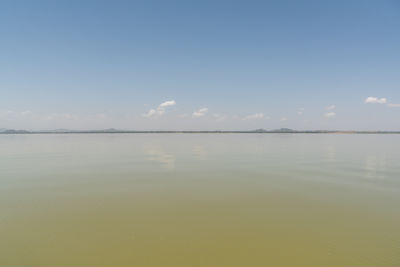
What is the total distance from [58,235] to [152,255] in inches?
121

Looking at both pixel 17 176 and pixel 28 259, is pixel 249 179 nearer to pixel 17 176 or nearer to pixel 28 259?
pixel 28 259

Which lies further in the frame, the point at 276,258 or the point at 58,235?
the point at 58,235

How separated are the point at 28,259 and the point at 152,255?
2.94 meters

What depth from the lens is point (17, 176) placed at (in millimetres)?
13664

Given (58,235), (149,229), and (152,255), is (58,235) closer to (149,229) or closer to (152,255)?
(149,229)

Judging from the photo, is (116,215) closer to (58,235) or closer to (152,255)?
(58,235)

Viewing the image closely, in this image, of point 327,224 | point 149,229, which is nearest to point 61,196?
point 149,229

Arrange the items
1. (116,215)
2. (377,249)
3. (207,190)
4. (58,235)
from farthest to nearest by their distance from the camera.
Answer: (207,190) < (116,215) < (58,235) < (377,249)

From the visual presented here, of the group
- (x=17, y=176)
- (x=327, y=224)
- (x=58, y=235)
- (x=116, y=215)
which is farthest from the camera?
(x=17, y=176)

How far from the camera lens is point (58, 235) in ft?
20.0

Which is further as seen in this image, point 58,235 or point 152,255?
point 58,235

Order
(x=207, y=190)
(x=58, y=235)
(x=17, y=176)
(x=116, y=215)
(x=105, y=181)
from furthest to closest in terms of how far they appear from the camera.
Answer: (x=17, y=176) → (x=105, y=181) → (x=207, y=190) → (x=116, y=215) → (x=58, y=235)

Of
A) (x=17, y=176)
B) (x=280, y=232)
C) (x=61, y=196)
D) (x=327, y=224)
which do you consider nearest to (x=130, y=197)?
(x=61, y=196)

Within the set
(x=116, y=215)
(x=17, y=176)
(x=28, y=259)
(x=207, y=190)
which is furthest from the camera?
(x=17, y=176)
